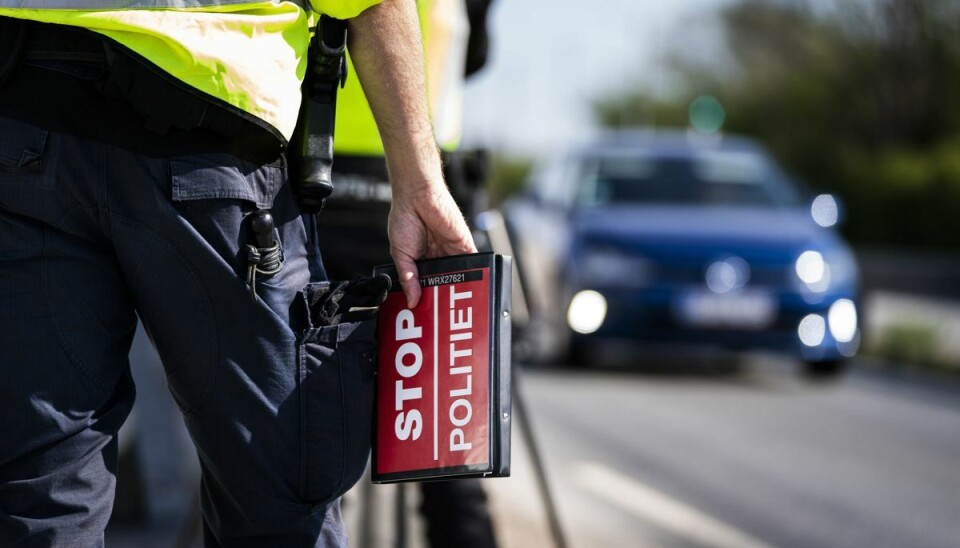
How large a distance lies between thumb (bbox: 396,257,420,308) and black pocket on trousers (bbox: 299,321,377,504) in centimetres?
9

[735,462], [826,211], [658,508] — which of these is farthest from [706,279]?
→ [658,508]

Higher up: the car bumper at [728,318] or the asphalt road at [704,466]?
the car bumper at [728,318]

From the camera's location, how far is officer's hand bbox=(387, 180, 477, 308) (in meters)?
1.91

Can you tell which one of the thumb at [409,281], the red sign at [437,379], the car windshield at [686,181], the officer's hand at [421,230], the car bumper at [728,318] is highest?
the car windshield at [686,181]

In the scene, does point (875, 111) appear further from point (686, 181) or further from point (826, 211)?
point (826, 211)

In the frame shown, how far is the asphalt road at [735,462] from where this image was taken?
494 centimetres

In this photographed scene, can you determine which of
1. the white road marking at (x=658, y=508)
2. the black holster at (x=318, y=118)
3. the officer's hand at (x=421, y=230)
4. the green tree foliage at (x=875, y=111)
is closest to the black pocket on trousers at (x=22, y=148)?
the black holster at (x=318, y=118)

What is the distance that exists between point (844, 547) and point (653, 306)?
4027mm

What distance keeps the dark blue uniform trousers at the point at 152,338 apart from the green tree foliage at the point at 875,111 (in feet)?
81.7

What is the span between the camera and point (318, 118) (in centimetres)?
191

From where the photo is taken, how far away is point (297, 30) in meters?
1.82

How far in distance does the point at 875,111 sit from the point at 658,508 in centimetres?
2710

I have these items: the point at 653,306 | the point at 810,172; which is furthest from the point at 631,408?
the point at 810,172

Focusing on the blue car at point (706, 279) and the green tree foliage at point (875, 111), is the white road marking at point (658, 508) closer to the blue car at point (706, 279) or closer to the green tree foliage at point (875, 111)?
the blue car at point (706, 279)
